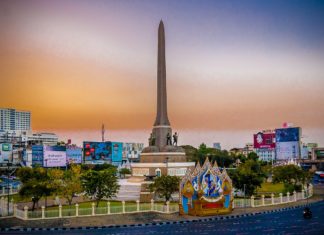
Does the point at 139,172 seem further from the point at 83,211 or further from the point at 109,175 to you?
the point at 83,211

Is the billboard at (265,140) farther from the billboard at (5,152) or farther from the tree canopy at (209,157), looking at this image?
the billboard at (5,152)

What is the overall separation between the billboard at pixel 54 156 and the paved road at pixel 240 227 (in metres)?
69.0

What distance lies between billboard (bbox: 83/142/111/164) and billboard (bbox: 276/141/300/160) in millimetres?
46932

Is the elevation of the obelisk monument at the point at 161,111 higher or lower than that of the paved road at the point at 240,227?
higher

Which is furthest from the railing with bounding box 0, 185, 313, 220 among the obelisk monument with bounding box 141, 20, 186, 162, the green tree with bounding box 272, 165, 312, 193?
the obelisk monument with bounding box 141, 20, 186, 162

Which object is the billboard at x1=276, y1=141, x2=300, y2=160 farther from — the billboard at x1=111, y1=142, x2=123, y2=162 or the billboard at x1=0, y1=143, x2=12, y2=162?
the billboard at x1=0, y1=143, x2=12, y2=162

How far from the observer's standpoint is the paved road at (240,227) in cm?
2502

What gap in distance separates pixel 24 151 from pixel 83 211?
248 ft

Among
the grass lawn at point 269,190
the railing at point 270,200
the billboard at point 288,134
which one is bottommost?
the grass lawn at point 269,190

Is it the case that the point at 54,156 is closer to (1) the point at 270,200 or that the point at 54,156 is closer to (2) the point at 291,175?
(2) the point at 291,175

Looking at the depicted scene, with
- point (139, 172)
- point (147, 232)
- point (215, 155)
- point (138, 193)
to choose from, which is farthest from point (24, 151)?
point (147, 232)

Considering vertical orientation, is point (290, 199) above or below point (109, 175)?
below

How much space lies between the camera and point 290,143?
381 feet

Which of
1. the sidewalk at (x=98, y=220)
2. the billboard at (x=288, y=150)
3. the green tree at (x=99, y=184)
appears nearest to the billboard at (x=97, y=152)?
the billboard at (x=288, y=150)
